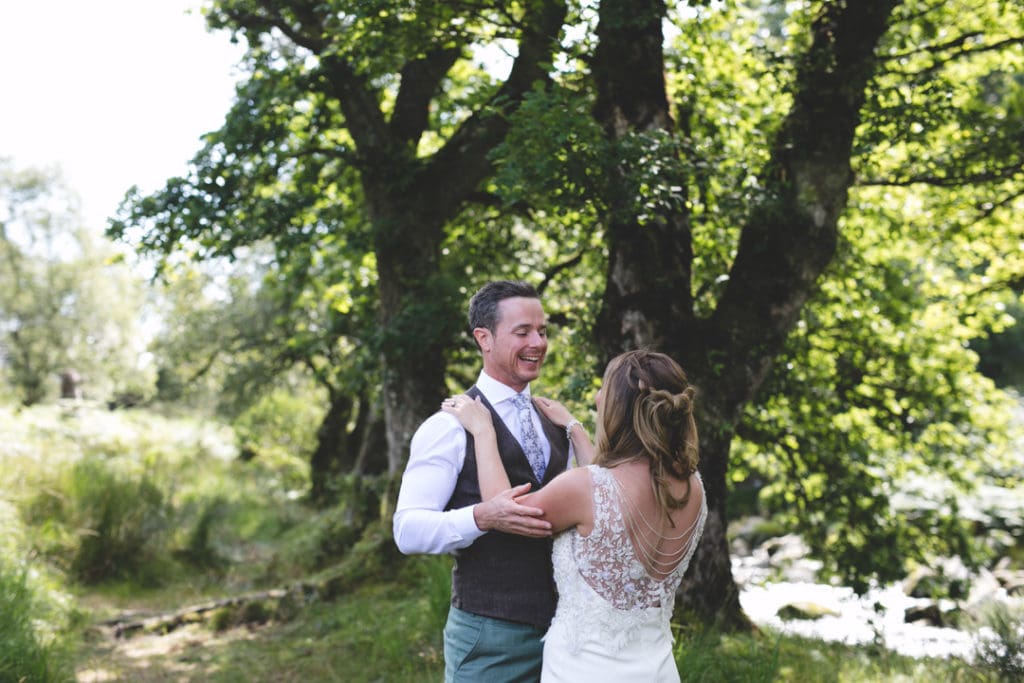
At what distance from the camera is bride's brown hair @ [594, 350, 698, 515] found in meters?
3.03

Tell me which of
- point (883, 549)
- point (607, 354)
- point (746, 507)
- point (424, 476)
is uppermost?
point (607, 354)

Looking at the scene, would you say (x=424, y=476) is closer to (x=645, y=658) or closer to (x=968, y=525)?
(x=645, y=658)

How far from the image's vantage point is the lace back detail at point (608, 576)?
9.80 ft

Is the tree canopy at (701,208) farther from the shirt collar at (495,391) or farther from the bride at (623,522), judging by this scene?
the bride at (623,522)

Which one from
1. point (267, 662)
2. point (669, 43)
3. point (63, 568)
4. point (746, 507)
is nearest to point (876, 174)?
point (669, 43)

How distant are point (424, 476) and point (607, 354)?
13.4 feet

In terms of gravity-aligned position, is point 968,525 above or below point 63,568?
above

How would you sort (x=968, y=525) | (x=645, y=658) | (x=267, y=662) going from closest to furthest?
(x=645, y=658), (x=267, y=662), (x=968, y=525)

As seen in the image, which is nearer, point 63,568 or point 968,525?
point 968,525

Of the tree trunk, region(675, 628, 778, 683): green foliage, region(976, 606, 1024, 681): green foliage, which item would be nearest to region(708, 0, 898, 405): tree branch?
the tree trunk

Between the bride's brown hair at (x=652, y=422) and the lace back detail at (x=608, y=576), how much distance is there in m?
0.12

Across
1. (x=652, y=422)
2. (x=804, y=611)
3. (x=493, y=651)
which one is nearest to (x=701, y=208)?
(x=652, y=422)

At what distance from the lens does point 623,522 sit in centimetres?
298

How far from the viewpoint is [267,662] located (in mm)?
8078
